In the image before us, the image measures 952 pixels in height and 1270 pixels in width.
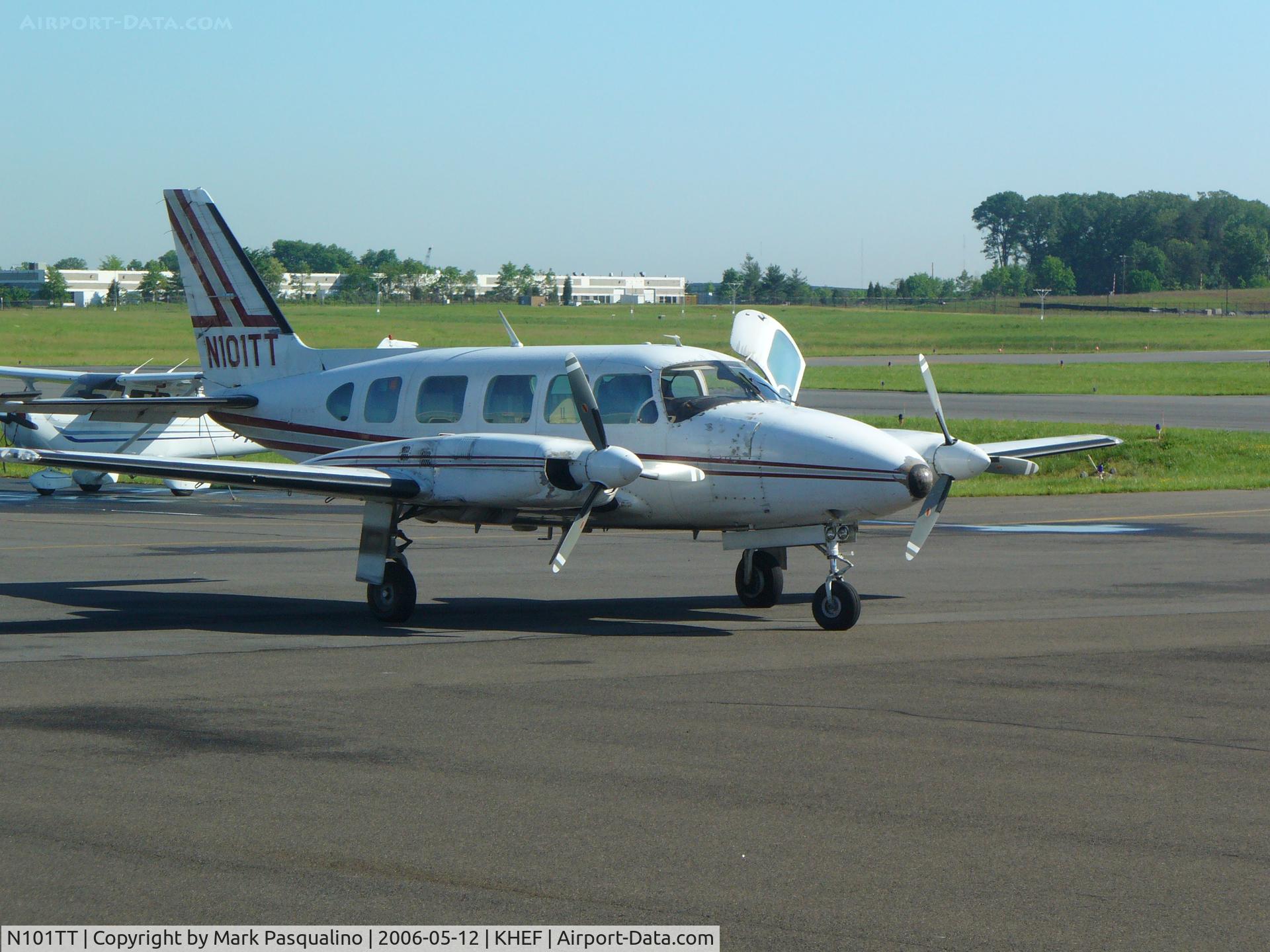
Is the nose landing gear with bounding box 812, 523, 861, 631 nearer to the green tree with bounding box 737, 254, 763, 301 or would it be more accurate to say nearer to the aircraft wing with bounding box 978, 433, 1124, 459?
the aircraft wing with bounding box 978, 433, 1124, 459

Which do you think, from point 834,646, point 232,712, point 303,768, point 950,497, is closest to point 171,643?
point 232,712

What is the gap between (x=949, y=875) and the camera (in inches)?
257

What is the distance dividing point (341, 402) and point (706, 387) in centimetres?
474

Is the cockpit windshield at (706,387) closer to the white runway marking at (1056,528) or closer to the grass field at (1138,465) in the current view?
the white runway marking at (1056,528)

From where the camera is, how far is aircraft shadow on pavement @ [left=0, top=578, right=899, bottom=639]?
46.9 ft

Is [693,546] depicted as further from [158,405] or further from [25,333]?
[25,333]

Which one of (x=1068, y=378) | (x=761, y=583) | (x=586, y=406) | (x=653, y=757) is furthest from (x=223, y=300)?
(x=1068, y=378)

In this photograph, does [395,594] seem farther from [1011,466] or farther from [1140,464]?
[1140,464]

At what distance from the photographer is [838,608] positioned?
13.9 meters

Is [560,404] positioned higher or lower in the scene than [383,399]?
higher

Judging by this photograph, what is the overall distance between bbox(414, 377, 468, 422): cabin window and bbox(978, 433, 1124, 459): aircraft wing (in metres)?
5.92

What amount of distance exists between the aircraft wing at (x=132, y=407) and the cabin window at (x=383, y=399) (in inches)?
78.4

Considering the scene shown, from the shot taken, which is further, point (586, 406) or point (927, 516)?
point (927, 516)

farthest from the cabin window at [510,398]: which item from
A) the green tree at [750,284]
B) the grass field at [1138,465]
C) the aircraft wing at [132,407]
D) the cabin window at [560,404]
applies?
the green tree at [750,284]
